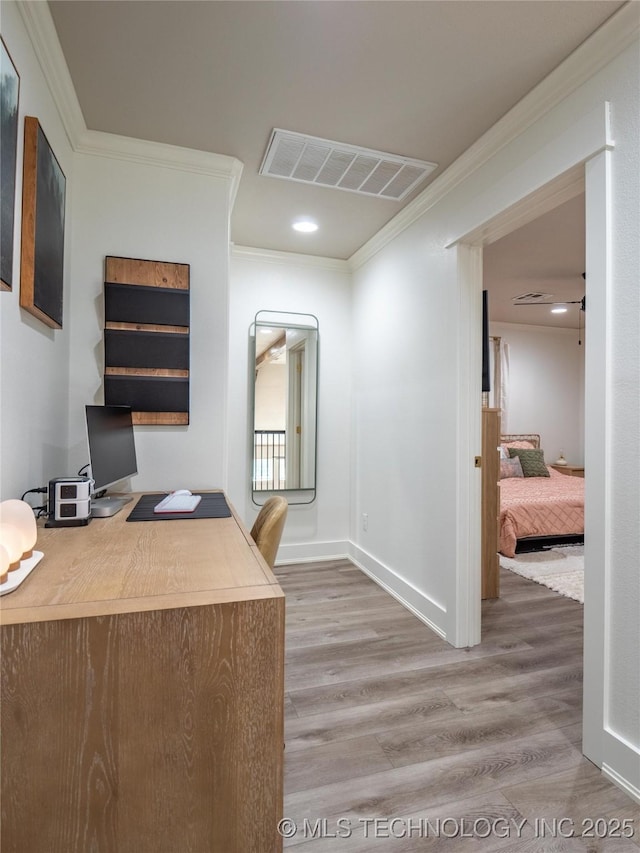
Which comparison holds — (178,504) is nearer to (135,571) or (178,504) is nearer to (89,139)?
(135,571)

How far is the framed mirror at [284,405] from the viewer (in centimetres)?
375

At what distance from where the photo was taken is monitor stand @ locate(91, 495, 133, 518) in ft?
5.69

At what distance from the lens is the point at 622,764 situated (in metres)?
1.48

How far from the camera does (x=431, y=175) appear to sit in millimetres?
2553

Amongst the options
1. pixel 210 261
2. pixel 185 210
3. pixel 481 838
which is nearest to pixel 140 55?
pixel 185 210

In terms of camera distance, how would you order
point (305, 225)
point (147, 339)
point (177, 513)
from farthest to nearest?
point (305, 225)
point (147, 339)
point (177, 513)

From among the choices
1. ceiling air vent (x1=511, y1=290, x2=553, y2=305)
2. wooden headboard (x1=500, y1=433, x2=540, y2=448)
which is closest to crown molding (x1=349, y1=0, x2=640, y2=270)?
ceiling air vent (x1=511, y1=290, x2=553, y2=305)

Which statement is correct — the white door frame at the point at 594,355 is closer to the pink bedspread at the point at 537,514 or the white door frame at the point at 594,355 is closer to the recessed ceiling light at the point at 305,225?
the recessed ceiling light at the point at 305,225

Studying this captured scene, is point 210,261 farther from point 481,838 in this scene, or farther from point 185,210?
point 481,838

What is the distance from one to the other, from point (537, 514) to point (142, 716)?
4.06 m

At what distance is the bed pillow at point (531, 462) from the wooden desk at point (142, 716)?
17.4 feet

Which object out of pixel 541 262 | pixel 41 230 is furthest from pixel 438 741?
pixel 541 262

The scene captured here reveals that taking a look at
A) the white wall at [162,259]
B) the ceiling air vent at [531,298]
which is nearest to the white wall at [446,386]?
the white wall at [162,259]

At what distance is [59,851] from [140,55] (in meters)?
2.40
